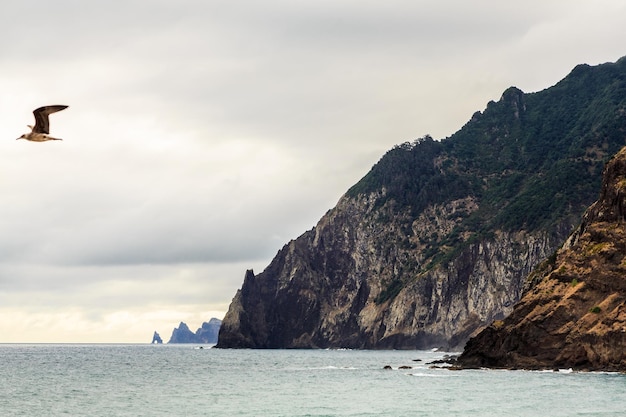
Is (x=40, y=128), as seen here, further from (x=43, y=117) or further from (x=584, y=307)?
(x=584, y=307)

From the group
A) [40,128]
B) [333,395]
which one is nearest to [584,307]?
[333,395]

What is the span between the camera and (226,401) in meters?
84.2

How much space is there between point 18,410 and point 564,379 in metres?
57.3

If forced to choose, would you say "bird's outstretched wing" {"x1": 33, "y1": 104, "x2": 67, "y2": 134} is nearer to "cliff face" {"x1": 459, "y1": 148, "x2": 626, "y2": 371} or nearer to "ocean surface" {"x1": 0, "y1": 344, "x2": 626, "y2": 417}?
"ocean surface" {"x1": 0, "y1": 344, "x2": 626, "y2": 417}

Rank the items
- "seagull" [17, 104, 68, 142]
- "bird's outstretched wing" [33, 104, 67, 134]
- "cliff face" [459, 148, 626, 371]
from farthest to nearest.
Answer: "cliff face" [459, 148, 626, 371] → "seagull" [17, 104, 68, 142] → "bird's outstretched wing" [33, 104, 67, 134]

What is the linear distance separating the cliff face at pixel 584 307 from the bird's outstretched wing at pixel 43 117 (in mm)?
89875

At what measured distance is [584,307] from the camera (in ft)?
357

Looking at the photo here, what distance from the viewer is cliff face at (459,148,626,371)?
104250 mm

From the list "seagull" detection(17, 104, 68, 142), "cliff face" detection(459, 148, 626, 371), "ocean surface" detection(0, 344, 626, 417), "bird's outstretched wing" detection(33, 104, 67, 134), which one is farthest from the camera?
"cliff face" detection(459, 148, 626, 371)

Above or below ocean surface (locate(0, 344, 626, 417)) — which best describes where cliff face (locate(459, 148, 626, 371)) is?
above

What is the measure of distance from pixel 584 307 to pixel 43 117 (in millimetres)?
96122

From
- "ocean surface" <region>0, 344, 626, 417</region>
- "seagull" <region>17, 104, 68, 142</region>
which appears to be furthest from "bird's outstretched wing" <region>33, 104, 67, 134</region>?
"ocean surface" <region>0, 344, 626, 417</region>

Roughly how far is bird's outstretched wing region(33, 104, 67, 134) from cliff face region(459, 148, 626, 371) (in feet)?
295

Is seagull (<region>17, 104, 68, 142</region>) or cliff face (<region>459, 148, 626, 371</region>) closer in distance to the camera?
seagull (<region>17, 104, 68, 142</region>)
